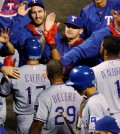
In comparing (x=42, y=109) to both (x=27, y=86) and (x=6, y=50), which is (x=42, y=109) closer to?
(x=27, y=86)

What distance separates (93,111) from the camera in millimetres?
4016

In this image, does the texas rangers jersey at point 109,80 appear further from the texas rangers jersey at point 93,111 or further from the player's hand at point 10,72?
the player's hand at point 10,72

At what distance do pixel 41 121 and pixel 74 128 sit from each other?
1.26ft

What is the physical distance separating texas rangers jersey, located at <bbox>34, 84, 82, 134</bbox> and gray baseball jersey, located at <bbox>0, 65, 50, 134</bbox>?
1.38ft

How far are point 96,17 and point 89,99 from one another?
260cm

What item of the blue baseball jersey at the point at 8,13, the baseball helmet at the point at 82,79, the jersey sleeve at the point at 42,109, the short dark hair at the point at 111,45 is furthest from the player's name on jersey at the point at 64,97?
the blue baseball jersey at the point at 8,13

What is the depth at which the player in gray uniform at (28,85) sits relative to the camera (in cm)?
502

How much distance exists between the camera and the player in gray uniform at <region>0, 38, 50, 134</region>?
5.02 m

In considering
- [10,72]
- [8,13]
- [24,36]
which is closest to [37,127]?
[10,72]

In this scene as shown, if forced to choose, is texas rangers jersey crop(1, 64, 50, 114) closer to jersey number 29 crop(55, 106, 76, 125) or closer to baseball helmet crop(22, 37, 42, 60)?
baseball helmet crop(22, 37, 42, 60)

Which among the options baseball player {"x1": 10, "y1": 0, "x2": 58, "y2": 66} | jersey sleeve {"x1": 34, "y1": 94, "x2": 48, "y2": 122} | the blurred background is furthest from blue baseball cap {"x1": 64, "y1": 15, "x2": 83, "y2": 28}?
the blurred background

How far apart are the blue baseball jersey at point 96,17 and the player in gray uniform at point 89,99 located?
223 cm

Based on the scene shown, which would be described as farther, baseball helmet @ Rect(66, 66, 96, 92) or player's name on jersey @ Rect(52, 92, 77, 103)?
player's name on jersey @ Rect(52, 92, 77, 103)

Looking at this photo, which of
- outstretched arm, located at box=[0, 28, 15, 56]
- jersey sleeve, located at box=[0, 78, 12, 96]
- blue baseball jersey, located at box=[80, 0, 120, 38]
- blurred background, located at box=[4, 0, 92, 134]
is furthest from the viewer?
blurred background, located at box=[4, 0, 92, 134]
